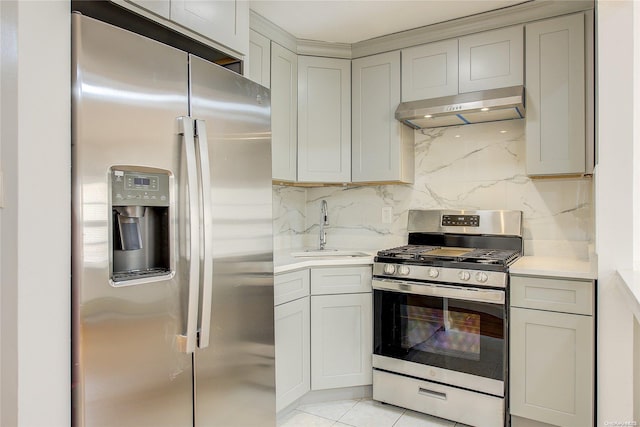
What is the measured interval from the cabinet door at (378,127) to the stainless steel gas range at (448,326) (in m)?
0.58

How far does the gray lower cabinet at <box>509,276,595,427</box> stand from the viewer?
2.06 m

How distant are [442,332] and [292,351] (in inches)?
33.3

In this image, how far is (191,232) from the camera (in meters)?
1.46

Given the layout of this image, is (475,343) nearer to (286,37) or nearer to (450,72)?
(450,72)

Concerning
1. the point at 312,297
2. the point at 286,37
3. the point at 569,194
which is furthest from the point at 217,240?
the point at 569,194

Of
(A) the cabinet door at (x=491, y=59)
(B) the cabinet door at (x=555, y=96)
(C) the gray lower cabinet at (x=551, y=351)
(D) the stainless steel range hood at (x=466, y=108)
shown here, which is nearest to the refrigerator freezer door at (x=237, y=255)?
(D) the stainless steel range hood at (x=466, y=108)

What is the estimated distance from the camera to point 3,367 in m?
1.16

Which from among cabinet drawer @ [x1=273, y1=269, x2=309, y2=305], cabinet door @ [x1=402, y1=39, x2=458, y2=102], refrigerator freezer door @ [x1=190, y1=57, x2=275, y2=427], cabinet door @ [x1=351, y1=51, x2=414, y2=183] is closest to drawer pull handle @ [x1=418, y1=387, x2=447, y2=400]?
cabinet drawer @ [x1=273, y1=269, x2=309, y2=305]

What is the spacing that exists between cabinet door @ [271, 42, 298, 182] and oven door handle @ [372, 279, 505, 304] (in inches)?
36.2

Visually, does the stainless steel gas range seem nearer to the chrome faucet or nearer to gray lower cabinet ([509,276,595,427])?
gray lower cabinet ([509,276,595,427])

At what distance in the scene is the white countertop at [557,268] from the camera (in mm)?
2056

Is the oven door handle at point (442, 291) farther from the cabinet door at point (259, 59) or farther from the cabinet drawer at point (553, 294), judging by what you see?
the cabinet door at point (259, 59)

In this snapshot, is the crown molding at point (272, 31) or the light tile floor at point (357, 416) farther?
the crown molding at point (272, 31)

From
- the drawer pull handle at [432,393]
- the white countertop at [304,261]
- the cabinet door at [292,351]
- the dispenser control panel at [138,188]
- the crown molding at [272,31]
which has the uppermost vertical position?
the crown molding at [272,31]
